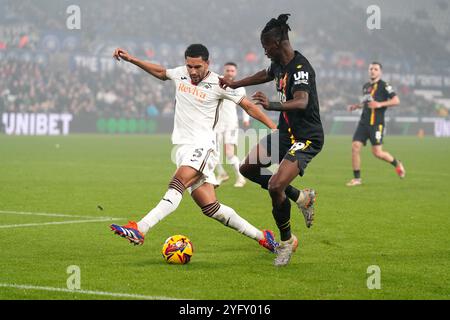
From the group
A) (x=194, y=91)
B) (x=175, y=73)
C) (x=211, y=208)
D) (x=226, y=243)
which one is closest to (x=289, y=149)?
(x=211, y=208)

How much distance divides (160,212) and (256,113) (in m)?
1.48

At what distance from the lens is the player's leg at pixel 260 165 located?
973cm

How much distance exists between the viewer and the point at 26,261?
8.49m

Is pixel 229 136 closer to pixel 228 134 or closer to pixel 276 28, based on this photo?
pixel 228 134

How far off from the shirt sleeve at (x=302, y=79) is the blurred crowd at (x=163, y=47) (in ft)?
124

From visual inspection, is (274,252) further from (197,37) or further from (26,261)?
(197,37)

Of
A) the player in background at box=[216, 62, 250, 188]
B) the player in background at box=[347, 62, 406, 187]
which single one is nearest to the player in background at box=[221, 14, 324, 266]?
the player in background at box=[216, 62, 250, 188]

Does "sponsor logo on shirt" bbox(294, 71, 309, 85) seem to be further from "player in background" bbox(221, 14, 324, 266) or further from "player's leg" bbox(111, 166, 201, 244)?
"player's leg" bbox(111, 166, 201, 244)

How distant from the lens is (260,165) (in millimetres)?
9805

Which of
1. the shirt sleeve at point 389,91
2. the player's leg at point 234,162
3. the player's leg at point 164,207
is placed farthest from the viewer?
the shirt sleeve at point 389,91

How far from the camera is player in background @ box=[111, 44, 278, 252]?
9227 millimetres

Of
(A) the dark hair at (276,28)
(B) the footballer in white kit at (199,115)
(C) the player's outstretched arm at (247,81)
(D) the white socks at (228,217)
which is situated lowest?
(D) the white socks at (228,217)

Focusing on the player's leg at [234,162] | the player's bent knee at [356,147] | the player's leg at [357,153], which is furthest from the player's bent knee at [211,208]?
the player's bent knee at [356,147]

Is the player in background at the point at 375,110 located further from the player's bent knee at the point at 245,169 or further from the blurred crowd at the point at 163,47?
the blurred crowd at the point at 163,47
